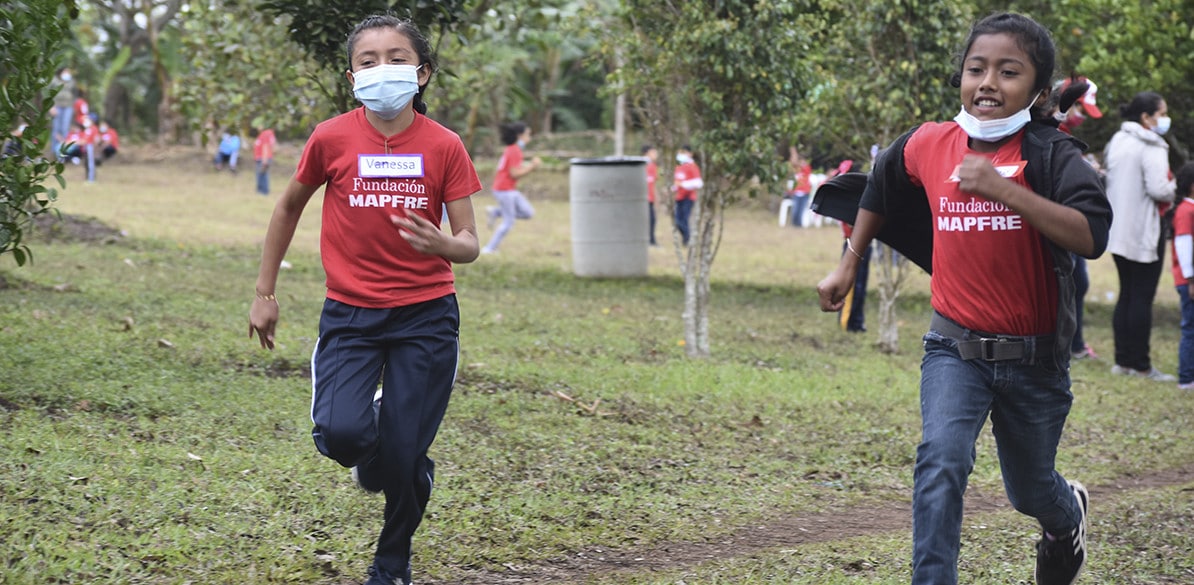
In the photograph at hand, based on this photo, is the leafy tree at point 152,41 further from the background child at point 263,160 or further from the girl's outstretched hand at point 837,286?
the girl's outstretched hand at point 837,286

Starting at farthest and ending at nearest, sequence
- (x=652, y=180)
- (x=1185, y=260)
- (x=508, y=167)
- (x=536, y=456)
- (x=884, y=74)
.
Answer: (x=652, y=180) < (x=508, y=167) < (x=884, y=74) < (x=1185, y=260) < (x=536, y=456)

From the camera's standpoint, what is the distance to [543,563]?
18.1ft

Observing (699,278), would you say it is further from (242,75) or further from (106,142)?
(106,142)

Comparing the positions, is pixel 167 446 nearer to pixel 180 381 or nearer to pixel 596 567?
pixel 180 381

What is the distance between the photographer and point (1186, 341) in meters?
10.7

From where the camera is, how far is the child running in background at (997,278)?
12.9 ft

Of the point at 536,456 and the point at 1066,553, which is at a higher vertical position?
the point at 1066,553

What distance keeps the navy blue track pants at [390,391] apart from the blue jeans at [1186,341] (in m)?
7.74

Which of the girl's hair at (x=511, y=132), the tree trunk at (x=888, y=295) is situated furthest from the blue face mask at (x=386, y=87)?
the girl's hair at (x=511, y=132)

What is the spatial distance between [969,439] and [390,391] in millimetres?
1885

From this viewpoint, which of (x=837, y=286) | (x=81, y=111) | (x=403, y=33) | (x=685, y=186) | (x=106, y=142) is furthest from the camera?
(x=106, y=142)

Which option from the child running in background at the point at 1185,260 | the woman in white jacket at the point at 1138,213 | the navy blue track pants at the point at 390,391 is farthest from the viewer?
the woman in white jacket at the point at 1138,213

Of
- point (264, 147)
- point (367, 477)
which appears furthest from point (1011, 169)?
point (264, 147)

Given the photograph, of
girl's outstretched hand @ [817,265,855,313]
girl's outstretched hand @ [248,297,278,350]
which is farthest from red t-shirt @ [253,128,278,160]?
girl's outstretched hand @ [817,265,855,313]
